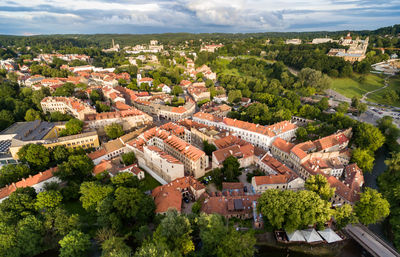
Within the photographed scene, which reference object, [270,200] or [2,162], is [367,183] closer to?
[270,200]

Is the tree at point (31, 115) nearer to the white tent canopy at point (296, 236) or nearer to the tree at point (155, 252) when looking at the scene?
the tree at point (155, 252)

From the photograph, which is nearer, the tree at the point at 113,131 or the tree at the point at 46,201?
the tree at the point at 46,201

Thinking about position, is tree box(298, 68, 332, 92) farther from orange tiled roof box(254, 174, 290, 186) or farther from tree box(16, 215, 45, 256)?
tree box(16, 215, 45, 256)

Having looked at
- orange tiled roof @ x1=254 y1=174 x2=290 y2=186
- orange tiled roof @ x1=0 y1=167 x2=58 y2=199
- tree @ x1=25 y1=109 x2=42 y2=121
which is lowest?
orange tiled roof @ x1=254 y1=174 x2=290 y2=186

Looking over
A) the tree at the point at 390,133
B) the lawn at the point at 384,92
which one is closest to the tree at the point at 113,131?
the tree at the point at 390,133

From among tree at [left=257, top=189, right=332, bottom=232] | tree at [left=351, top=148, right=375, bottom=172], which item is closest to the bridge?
tree at [left=257, top=189, right=332, bottom=232]

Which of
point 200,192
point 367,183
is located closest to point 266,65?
point 367,183
